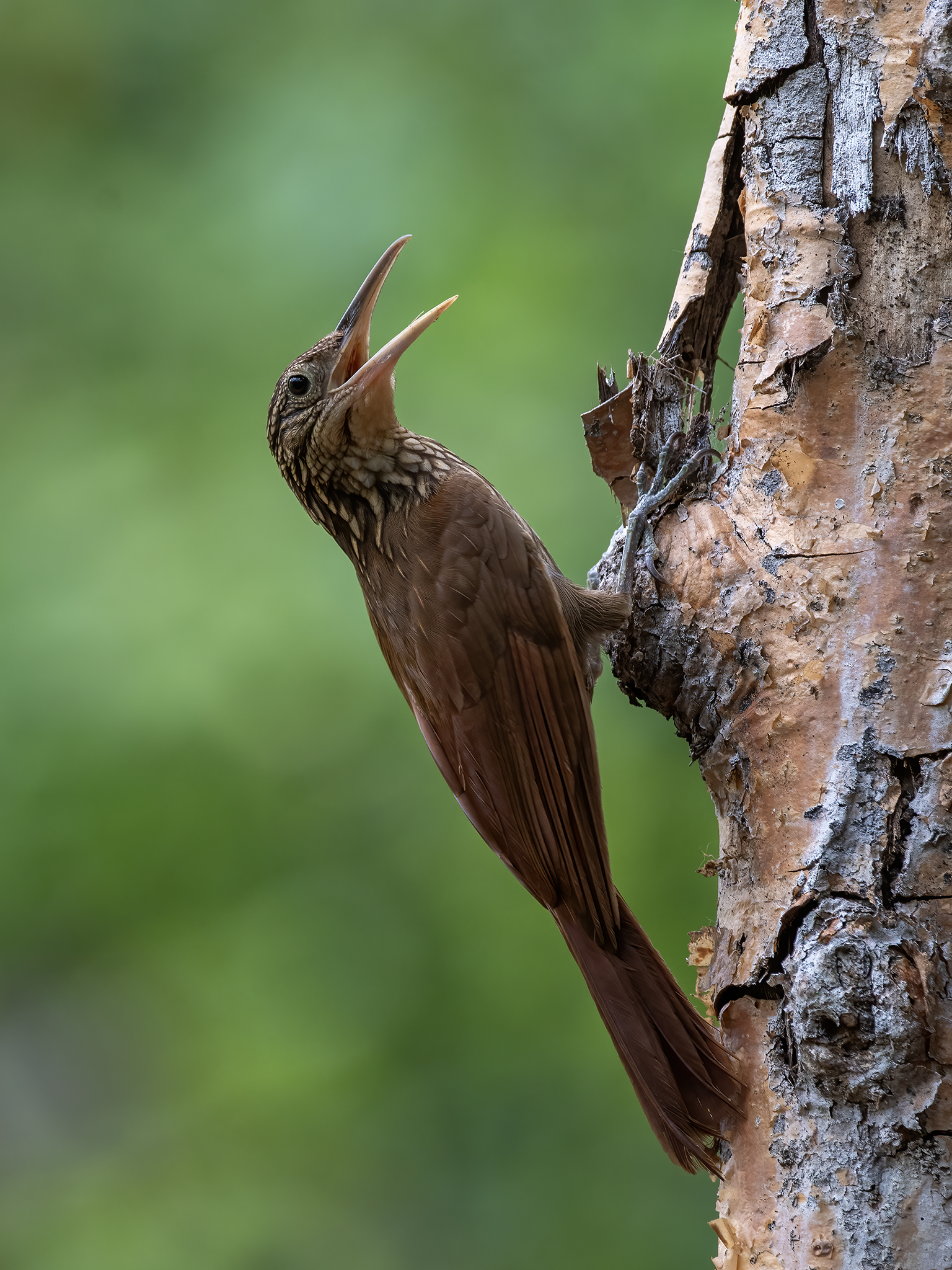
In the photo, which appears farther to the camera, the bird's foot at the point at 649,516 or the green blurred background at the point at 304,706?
the green blurred background at the point at 304,706

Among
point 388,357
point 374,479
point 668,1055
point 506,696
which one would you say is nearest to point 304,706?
point 374,479

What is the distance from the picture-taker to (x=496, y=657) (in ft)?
6.26

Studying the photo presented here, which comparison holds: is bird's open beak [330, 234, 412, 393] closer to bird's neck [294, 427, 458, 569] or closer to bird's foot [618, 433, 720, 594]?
bird's neck [294, 427, 458, 569]

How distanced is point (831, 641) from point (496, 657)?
54cm

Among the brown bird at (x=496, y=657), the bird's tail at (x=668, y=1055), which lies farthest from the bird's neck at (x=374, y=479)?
the bird's tail at (x=668, y=1055)

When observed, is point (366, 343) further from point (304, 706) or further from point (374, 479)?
point (304, 706)

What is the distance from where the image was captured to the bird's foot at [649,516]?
1.89 meters

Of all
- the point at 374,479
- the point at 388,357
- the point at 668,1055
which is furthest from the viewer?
the point at 374,479

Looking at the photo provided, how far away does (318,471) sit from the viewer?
2236 mm

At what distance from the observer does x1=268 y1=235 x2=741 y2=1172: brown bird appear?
1.58m

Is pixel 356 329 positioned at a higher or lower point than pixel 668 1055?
higher

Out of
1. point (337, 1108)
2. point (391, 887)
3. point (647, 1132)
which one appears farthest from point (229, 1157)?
point (647, 1132)

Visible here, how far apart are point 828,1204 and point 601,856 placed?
54cm

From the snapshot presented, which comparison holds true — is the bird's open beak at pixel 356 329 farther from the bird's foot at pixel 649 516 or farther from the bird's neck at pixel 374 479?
the bird's foot at pixel 649 516
